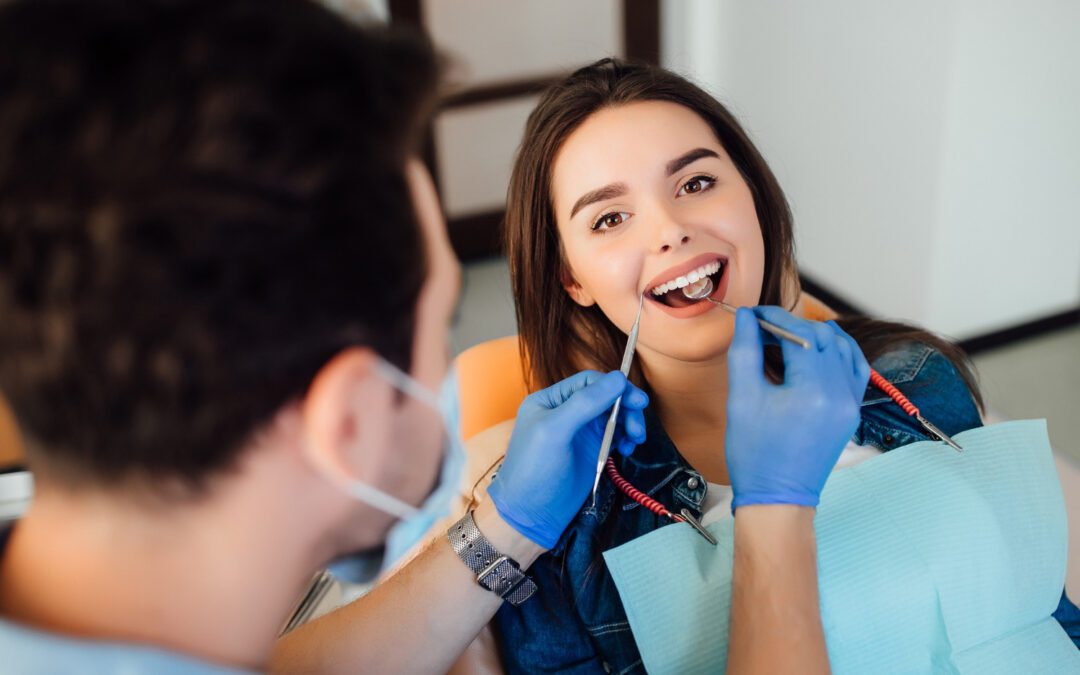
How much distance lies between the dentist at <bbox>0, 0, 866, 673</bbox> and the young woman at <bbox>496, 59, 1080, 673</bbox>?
0.43 metres

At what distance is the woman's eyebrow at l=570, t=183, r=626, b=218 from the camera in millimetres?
1332

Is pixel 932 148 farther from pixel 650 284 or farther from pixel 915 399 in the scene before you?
pixel 650 284

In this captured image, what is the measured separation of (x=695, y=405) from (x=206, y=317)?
3.17 feet

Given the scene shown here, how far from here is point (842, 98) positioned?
116 inches

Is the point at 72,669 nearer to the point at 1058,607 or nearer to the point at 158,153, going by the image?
the point at 158,153

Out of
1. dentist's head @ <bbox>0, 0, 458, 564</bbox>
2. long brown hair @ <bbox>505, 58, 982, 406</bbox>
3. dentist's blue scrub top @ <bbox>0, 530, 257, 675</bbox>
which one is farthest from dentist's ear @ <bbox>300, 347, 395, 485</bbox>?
long brown hair @ <bbox>505, 58, 982, 406</bbox>

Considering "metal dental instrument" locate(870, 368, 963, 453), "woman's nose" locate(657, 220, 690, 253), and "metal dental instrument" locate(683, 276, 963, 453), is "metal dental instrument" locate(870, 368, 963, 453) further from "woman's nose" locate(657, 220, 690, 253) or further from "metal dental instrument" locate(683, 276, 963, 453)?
"woman's nose" locate(657, 220, 690, 253)

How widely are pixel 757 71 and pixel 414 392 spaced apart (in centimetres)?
294

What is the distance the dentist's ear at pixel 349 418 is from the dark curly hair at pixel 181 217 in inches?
0.6

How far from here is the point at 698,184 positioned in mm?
1375

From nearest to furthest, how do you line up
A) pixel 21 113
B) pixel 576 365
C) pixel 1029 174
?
pixel 21 113 → pixel 576 365 → pixel 1029 174

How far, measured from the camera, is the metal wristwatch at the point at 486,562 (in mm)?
1136

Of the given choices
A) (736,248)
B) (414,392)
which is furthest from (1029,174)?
(414,392)

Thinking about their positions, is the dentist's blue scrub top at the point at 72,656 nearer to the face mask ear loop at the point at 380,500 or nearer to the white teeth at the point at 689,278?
the face mask ear loop at the point at 380,500
